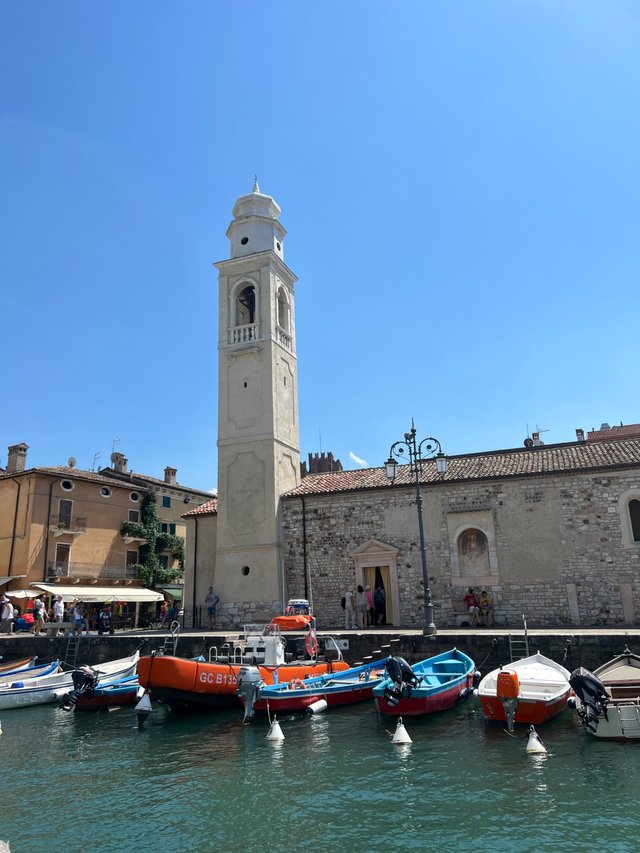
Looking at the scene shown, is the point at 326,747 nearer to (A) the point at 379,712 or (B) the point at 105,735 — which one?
(A) the point at 379,712

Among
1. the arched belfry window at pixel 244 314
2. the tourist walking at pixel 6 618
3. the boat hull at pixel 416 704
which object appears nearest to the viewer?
the boat hull at pixel 416 704

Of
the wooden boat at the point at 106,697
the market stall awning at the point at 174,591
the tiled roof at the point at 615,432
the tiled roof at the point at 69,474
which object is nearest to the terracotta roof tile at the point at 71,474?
the tiled roof at the point at 69,474

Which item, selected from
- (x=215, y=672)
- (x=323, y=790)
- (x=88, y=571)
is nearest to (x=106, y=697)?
(x=215, y=672)

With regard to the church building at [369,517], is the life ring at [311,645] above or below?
below

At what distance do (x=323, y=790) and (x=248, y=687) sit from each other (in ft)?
15.5

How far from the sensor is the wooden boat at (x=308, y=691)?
43.7 ft

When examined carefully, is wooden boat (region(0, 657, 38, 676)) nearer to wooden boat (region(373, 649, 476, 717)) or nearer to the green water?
the green water

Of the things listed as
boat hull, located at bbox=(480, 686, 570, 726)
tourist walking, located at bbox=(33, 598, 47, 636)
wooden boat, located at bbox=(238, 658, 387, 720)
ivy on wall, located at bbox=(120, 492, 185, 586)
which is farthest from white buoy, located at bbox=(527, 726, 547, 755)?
ivy on wall, located at bbox=(120, 492, 185, 586)

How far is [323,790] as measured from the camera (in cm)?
884

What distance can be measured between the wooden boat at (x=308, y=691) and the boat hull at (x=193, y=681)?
0.70 m

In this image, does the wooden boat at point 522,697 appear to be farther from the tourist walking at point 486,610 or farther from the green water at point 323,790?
the tourist walking at point 486,610

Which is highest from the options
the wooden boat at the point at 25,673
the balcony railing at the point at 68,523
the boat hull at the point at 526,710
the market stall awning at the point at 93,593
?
the balcony railing at the point at 68,523

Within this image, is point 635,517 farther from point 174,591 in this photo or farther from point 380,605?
point 174,591

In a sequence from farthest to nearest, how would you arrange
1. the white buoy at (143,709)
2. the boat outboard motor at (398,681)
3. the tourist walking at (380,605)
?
the tourist walking at (380,605) → the white buoy at (143,709) → the boat outboard motor at (398,681)
